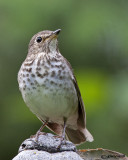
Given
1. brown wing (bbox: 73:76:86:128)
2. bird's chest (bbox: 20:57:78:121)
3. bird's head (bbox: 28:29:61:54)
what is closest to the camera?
bird's chest (bbox: 20:57:78:121)

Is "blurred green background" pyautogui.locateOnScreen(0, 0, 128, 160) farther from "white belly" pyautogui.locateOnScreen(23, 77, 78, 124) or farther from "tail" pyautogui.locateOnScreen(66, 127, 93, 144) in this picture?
"white belly" pyautogui.locateOnScreen(23, 77, 78, 124)

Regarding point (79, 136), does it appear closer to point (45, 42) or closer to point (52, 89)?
point (52, 89)

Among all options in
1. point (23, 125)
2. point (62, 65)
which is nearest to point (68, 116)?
point (62, 65)

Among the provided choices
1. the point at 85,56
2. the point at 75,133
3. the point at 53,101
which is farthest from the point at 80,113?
the point at 85,56

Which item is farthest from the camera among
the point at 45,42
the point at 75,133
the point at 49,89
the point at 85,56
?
the point at 85,56

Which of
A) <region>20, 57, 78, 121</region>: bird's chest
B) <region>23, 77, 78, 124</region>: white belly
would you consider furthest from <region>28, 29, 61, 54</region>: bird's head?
<region>23, 77, 78, 124</region>: white belly

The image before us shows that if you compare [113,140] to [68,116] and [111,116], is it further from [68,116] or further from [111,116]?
[68,116]

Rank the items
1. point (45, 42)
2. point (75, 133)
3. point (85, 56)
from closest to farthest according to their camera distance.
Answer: point (45, 42) → point (75, 133) → point (85, 56)

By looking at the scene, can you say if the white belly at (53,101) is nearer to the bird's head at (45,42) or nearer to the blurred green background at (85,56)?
the bird's head at (45,42)
